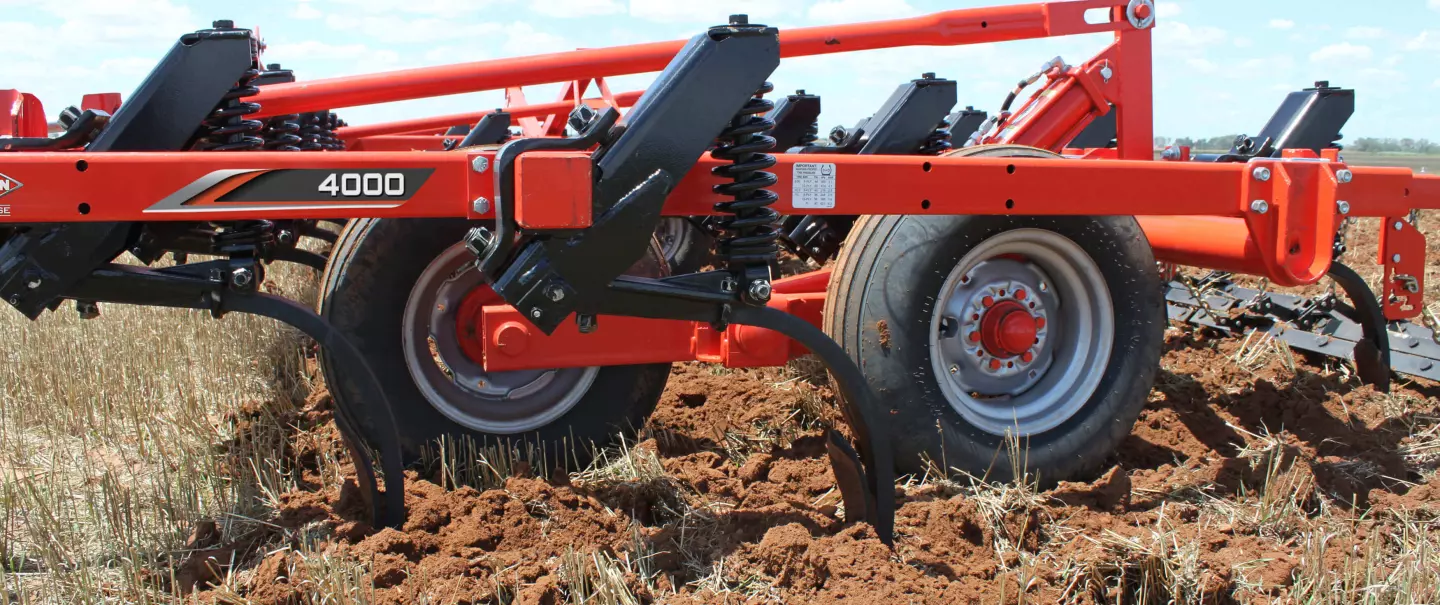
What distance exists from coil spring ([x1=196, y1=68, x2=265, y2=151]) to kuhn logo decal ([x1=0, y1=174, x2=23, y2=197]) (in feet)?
1.95

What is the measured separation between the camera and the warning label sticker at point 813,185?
3014 millimetres

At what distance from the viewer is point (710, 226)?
325 cm

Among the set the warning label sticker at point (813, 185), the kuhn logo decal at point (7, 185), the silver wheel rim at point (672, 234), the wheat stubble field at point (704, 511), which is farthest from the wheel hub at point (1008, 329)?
the silver wheel rim at point (672, 234)

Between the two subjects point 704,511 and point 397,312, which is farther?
point 397,312

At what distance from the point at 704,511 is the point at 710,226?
2.70 ft

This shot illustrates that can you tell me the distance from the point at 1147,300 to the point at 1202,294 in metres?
2.50

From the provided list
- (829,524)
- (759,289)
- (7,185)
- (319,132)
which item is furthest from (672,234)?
(7,185)

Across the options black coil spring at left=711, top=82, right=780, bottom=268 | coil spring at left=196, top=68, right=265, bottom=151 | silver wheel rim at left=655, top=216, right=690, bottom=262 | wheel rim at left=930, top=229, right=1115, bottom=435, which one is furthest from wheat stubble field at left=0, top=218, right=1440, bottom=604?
silver wheel rim at left=655, top=216, right=690, bottom=262

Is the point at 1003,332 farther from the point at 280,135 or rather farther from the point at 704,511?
the point at 280,135

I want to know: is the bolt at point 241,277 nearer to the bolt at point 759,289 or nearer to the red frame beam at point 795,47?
the bolt at point 759,289

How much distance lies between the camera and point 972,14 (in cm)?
441

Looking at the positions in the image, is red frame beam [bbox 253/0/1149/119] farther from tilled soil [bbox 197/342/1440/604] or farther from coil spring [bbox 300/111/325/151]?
tilled soil [bbox 197/342/1440/604]

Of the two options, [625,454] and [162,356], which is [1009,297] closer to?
[625,454]

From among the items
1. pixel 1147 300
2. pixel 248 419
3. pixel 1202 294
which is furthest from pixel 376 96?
pixel 1202 294
